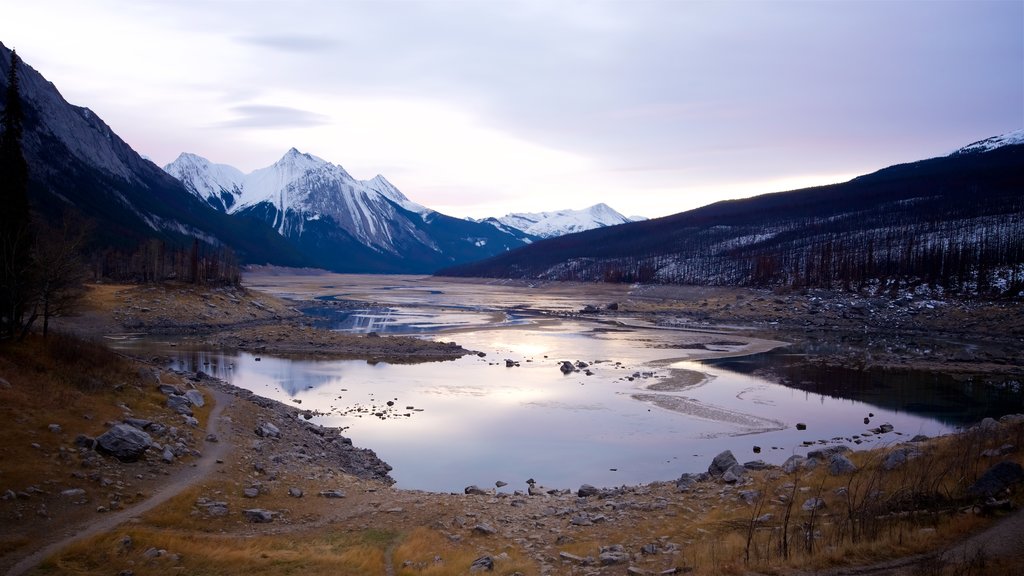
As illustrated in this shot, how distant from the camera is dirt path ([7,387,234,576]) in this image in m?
12.8

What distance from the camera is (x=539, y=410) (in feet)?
114

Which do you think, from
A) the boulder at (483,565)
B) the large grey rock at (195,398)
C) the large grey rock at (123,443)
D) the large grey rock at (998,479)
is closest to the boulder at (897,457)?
the large grey rock at (998,479)

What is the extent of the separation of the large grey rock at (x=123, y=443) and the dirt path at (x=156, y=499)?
1.36 meters

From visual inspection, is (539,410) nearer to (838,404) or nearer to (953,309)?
(838,404)

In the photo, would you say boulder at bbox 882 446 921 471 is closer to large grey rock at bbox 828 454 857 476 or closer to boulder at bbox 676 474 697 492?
large grey rock at bbox 828 454 857 476

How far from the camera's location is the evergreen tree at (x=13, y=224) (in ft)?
86.8

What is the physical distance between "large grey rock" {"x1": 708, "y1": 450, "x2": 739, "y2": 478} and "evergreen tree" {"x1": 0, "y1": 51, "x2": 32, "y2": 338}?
28397mm

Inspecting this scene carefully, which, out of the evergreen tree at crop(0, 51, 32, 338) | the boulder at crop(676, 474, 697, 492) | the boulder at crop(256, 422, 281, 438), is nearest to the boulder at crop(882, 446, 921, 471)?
the boulder at crop(676, 474, 697, 492)

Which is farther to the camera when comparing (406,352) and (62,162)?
(62,162)

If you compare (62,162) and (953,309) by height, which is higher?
(62,162)

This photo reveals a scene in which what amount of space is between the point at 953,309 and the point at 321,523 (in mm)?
89247

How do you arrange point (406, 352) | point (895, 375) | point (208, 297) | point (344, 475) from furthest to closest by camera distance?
point (208, 297)
point (406, 352)
point (895, 375)
point (344, 475)

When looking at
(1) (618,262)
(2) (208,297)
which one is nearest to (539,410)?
(2) (208,297)

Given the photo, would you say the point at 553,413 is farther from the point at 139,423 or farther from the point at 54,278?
the point at 54,278
